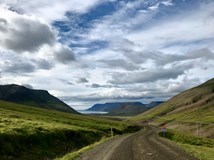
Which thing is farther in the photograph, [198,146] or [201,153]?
[198,146]

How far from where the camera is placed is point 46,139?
4797cm

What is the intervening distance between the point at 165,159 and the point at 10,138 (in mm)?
20870

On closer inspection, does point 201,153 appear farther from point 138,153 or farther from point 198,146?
point 198,146

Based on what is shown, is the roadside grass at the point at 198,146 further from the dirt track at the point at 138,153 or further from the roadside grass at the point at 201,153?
the dirt track at the point at 138,153

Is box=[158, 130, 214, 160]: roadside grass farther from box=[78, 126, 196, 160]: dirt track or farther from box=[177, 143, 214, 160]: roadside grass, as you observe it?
box=[78, 126, 196, 160]: dirt track

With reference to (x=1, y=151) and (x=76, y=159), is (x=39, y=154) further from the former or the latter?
(x=76, y=159)

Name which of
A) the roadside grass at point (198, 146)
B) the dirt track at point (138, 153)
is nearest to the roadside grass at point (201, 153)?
the roadside grass at point (198, 146)

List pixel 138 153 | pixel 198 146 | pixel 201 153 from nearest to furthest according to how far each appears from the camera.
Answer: pixel 138 153
pixel 201 153
pixel 198 146

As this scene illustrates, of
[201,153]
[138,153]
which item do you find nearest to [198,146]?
[201,153]

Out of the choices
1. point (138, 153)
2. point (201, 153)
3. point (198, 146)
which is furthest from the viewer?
point (198, 146)

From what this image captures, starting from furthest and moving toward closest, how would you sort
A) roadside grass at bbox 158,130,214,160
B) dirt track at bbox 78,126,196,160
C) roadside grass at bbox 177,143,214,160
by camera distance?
roadside grass at bbox 158,130,214,160, roadside grass at bbox 177,143,214,160, dirt track at bbox 78,126,196,160

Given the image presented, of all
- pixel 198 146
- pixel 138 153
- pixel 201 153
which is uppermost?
pixel 138 153

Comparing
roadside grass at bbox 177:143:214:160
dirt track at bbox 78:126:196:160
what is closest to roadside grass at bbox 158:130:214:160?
roadside grass at bbox 177:143:214:160

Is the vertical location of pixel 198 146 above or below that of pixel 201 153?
below
